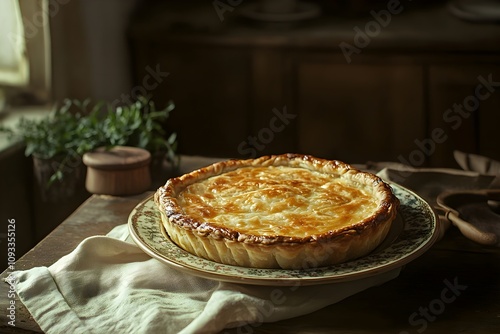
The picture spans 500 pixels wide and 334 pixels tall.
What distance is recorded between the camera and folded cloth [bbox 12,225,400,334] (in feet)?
4.53

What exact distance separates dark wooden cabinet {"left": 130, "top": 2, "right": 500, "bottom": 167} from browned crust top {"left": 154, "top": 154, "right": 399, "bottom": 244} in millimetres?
1741

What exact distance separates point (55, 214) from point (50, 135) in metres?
0.34

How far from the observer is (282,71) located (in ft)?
12.0

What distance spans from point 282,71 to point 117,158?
1.69m

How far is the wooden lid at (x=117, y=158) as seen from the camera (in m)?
2.05

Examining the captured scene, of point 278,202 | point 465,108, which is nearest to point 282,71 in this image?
point 465,108

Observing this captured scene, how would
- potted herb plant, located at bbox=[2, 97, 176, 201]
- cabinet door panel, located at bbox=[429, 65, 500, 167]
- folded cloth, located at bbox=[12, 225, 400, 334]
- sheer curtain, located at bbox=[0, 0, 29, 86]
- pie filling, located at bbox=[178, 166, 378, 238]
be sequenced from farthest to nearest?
cabinet door panel, located at bbox=[429, 65, 500, 167] → sheer curtain, located at bbox=[0, 0, 29, 86] → potted herb plant, located at bbox=[2, 97, 176, 201] → pie filling, located at bbox=[178, 166, 378, 238] → folded cloth, located at bbox=[12, 225, 400, 334]

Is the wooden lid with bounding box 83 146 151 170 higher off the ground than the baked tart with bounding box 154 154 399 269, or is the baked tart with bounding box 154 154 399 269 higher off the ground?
the baked tart with bounding box 154 154 399 269

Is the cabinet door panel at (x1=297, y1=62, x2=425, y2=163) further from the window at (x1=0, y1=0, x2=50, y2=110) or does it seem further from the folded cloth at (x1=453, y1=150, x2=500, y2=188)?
the folded cloth at (x1=453, y1=150, x2=500, y2=188)

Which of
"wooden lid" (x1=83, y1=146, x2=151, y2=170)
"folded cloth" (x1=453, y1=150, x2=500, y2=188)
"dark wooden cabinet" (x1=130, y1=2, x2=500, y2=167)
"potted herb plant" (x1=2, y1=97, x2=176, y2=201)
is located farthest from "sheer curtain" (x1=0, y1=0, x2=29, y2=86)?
"folded cloth" (x1=453, y1=150, x2=500, y2=188)

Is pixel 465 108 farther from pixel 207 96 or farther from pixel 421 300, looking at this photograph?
pixel 421 300

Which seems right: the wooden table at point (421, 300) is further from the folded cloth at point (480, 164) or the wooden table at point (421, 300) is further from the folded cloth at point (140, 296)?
the folded cloth at point (480, 164)

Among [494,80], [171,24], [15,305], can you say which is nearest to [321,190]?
[15,305]

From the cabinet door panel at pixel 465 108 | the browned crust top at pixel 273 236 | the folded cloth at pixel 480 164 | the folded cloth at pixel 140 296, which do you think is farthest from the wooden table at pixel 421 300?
the cabinet door panel at pixel 465 108
